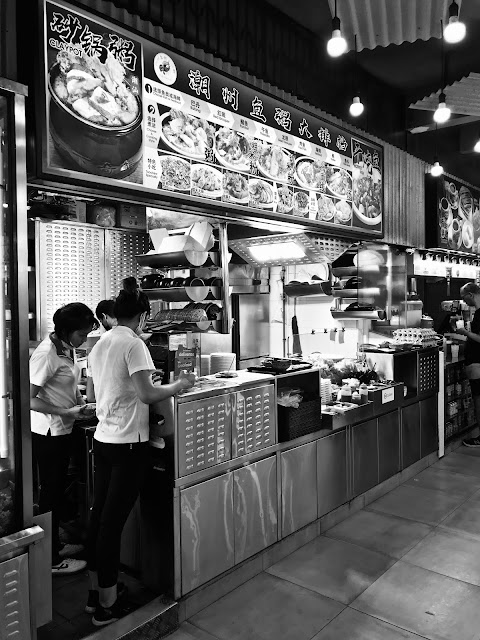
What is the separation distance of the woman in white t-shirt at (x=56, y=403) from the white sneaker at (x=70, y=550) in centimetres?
12

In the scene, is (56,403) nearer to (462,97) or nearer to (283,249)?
(283,249)

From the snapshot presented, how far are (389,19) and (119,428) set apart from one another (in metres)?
4.09

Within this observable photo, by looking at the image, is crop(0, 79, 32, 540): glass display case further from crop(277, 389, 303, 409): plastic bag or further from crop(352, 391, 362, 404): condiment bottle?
crop(352, 391, 362, 404): condiment bottle

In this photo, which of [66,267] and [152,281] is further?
[66,267]

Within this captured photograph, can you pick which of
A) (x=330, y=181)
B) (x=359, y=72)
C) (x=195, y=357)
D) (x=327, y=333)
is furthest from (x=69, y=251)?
(x=359, y=72)

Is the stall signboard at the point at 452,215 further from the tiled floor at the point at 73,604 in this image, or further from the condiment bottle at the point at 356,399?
the tiled floor at the point at 73,604

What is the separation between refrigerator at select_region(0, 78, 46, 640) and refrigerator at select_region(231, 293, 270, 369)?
15.9 ft

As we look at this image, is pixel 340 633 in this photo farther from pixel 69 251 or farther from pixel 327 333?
pixel 327 333

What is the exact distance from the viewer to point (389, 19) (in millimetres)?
4477

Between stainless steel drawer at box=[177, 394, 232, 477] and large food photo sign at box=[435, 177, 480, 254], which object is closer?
stainless steel drawer at box=[177, 394, 232, 477]

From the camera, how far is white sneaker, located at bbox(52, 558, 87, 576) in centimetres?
355

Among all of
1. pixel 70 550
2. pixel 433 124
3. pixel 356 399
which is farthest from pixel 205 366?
Answer: pixel 433 124

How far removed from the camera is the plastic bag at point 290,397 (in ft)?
13.3

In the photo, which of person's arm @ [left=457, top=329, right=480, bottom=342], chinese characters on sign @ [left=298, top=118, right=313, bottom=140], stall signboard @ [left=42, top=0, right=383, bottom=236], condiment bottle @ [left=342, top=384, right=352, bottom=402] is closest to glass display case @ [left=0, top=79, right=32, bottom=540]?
stall signboard @ [left=42, top=0, right=383, bottom=236]
